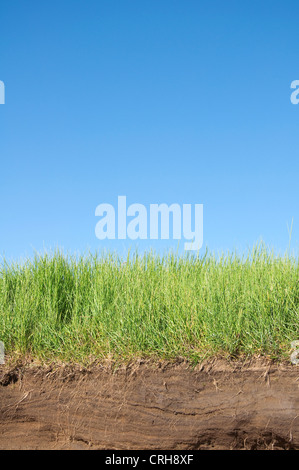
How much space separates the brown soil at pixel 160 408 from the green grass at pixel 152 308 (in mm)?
176

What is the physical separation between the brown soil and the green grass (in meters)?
0.18

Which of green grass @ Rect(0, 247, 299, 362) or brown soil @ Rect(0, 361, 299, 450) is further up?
green grass @ Rect(0, 247, 299, 362)

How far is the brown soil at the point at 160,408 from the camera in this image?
3770 millimetres

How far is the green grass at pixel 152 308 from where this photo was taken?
3994mm

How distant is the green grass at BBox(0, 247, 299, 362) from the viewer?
3.99 m

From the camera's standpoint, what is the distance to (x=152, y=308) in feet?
14.2

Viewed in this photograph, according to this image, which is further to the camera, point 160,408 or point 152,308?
point 152,308

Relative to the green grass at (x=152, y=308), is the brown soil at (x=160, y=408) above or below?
below

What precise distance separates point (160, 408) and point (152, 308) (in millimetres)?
942

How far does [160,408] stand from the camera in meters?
3.91

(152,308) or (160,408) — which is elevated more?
(152,308)

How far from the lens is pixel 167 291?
14.4 feet
